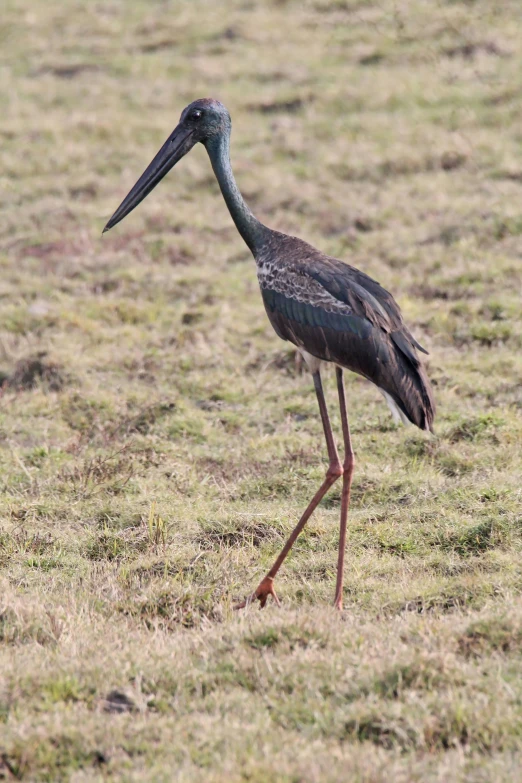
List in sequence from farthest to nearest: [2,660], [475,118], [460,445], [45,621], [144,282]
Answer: [475,118], [144,282], [460,445], [45,621], [2,660]

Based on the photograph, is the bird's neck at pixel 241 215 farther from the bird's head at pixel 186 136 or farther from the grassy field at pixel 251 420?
the grassy field at pixel 251 420

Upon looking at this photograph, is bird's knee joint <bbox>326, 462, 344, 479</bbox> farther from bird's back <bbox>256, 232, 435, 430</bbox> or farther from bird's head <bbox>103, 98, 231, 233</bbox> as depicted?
bird's head <bbox>103, 98, 231, 233</bbox>

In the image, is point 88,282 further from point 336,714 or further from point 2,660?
point 336,714

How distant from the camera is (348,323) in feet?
18.5

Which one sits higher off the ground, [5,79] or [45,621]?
[5,79]

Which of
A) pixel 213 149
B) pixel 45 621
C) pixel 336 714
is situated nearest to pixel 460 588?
pixel 336 714

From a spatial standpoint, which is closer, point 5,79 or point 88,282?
point 88,282

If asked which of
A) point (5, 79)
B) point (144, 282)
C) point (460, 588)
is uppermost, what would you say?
point (5, 79)

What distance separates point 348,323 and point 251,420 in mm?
2320

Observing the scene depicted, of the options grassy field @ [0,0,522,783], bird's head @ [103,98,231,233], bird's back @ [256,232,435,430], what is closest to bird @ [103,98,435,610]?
bird's back @ [256,232,435,430]

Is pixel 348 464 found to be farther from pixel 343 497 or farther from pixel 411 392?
pixel 411 392

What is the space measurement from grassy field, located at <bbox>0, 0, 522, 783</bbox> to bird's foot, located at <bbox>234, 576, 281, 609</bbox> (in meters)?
0.07

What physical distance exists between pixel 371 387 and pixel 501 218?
136 inches

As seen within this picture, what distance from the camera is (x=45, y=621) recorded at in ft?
15.7
